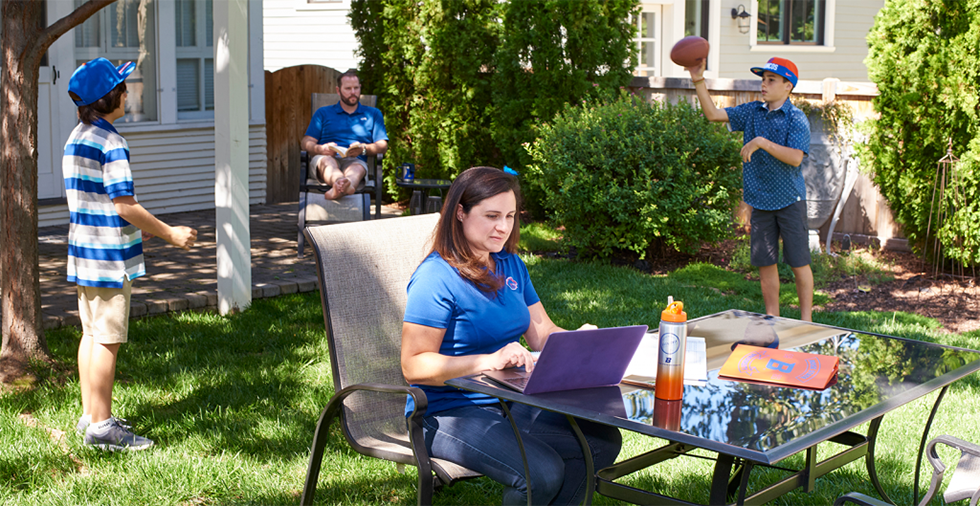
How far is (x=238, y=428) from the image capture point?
421 cm

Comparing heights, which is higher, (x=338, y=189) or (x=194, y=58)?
(x=194, y=58)

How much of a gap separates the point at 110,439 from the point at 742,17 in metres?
13.2

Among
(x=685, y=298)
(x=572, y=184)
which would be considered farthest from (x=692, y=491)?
(x=572, y=184)

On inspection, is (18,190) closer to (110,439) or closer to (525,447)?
(110,439)

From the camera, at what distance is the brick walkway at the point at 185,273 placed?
6.16 m

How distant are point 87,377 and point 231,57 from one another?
281 centimetres

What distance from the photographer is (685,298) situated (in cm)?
696

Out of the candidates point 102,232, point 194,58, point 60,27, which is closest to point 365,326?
point 102,232

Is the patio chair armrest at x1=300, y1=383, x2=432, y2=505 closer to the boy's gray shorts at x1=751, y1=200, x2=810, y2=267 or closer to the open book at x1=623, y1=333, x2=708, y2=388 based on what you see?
the open book at x1=623, y1=333, x2=708, y2=388

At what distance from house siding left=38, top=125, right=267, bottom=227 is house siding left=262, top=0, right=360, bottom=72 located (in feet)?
16.7

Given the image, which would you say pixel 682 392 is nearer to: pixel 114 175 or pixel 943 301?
pixel 114 175

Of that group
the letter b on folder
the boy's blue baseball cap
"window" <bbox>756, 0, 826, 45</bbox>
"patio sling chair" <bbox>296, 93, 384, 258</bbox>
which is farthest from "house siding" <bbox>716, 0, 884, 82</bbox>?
the letter b on folder

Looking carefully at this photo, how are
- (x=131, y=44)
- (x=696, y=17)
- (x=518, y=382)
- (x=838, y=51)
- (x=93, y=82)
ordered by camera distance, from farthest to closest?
(x=838, y=51) → (x=696, y=17) → (x=131, y=44) → (x=93, y=82) → (x=518, y=382)

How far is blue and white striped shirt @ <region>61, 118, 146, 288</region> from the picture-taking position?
3.82m
